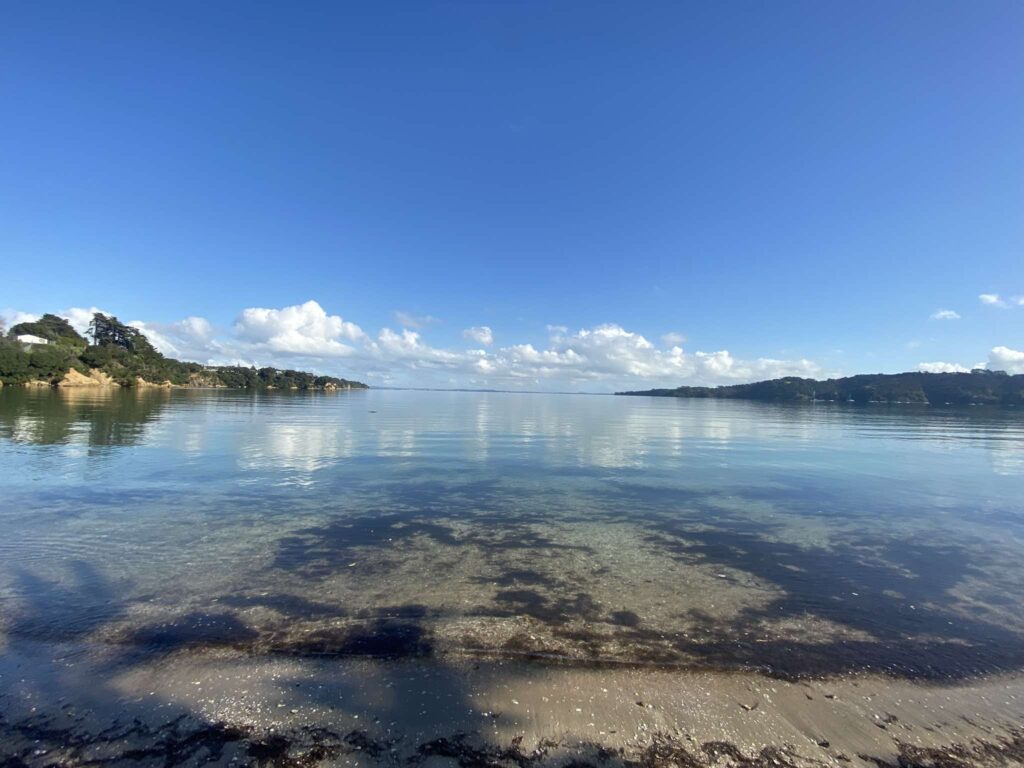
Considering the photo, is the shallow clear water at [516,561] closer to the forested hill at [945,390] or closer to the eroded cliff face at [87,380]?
the eroded cliff face at [87,380]

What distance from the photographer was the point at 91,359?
A: 12288 cm

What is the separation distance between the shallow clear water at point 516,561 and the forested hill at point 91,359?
110537 millimetres

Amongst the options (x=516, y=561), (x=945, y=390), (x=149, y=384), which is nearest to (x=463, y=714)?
→ (x=516, y=561)

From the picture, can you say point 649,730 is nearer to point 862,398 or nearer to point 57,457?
point 57,457

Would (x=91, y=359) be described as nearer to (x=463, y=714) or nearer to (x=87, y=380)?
(x=87, y=380)

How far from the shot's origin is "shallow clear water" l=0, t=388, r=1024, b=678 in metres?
7.10

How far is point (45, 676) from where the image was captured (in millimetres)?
5836

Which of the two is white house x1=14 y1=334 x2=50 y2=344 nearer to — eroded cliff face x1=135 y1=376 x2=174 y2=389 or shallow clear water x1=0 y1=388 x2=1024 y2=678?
eroded cliff face x1=135 y1=376 x2=174 y2=389

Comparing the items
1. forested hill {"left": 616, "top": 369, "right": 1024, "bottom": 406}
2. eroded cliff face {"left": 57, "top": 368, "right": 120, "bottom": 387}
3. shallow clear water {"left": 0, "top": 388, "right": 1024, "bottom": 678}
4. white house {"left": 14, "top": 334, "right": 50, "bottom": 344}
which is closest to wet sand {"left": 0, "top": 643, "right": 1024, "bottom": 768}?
shallow clear water {"left": 0, "top": 388, "right": 1024, "bottom": 678}

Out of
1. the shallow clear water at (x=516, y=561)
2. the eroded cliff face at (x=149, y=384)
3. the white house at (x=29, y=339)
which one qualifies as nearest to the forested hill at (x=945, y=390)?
the shallow clear water at (x=516, y=561)

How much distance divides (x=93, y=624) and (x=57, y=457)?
764 inches

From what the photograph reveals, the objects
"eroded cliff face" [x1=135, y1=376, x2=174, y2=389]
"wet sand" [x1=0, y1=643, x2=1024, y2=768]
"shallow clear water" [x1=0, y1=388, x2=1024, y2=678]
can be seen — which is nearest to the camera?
"wet sand" [x1=0, y1=643, x2=1024, y2=768]

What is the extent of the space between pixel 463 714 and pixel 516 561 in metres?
5.24

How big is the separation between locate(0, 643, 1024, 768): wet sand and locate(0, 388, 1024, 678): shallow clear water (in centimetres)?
43
